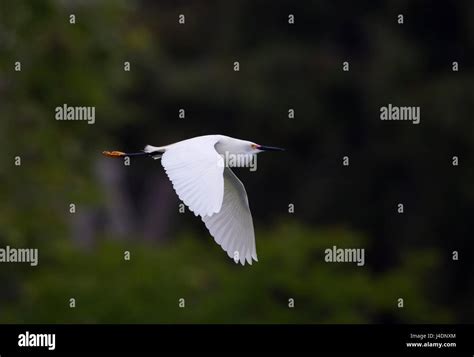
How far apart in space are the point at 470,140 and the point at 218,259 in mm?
5131

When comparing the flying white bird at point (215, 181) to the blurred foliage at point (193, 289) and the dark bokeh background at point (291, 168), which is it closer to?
the blurred foliage at point (193, 289)

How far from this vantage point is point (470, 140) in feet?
80.0

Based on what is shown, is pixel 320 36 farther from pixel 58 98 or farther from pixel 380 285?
pixel 58 98

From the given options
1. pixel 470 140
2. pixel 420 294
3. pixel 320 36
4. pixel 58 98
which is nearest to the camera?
pixel 58 98

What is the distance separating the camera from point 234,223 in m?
10.1

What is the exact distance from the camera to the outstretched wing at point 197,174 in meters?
8.27

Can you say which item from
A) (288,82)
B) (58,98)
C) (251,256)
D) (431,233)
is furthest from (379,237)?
(251,256)

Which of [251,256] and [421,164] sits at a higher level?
[421,164]

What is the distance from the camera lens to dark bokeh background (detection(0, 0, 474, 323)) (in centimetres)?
1873

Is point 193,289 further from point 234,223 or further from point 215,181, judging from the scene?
point 215,181
